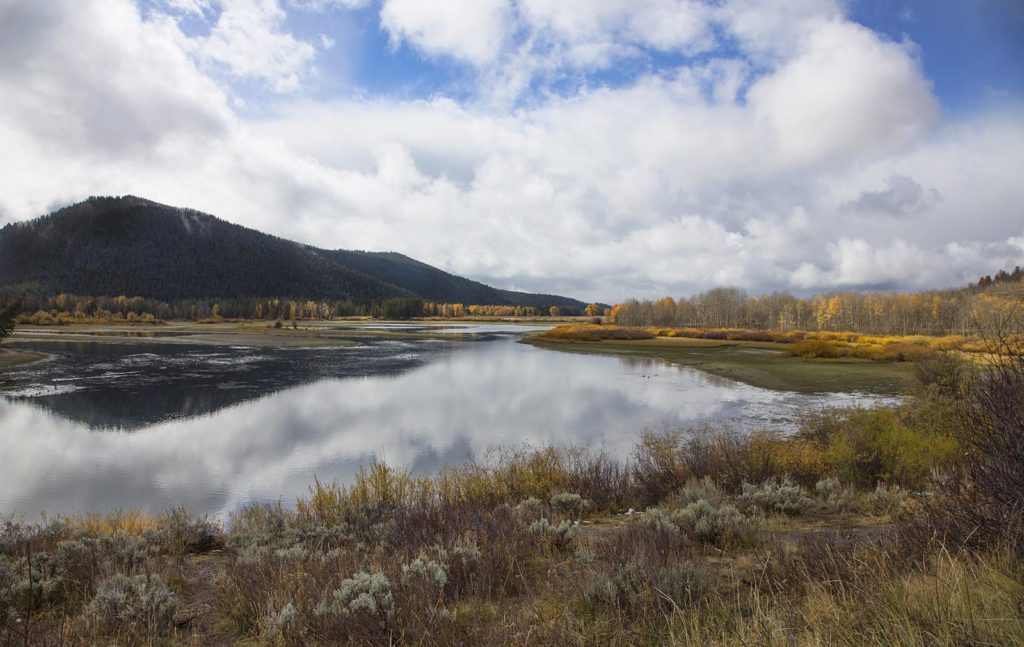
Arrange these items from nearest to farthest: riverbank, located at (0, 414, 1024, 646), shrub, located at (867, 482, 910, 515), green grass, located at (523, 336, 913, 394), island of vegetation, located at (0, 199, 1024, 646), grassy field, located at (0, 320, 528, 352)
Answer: riverbank, located at (0, 414, 1024, 646) → island of vegetation, located at (0, 199, 1024, 646) → shrub, located at (867, 482, 910, 515) → green grass, located at (523, 336, 913, 394) → grassy field, located at (0, 320, 528, 352)

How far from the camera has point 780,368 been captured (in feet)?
130

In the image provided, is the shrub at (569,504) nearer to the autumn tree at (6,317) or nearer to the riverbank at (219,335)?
the autumn tree at (6,317)

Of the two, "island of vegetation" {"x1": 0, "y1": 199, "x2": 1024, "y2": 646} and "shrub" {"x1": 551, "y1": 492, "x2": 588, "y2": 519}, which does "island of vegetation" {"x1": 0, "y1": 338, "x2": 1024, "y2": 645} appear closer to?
"island of vegetation" {"x1": 0, "y1": 199, "x2": 1024, "y2": 646}

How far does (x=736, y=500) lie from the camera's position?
8.83 metres

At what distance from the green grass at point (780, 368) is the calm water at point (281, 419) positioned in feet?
9.33

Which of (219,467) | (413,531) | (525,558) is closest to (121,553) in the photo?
(413,531)

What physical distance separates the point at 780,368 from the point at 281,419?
35679mm

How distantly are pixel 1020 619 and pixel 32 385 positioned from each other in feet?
136

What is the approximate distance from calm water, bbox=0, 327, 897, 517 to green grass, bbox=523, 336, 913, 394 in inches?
112

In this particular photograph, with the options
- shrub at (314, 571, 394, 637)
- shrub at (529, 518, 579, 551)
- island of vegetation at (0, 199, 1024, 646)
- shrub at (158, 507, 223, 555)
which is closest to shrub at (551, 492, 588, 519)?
island of vegetation at (0, 199, 1024, 646)

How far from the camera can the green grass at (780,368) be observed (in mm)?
31297

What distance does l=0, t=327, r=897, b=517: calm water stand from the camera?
1488 cm

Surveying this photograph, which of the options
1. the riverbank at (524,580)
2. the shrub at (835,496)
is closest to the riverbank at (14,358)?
the riverbank at (524,580)

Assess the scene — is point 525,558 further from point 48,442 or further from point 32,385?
point 32,385
